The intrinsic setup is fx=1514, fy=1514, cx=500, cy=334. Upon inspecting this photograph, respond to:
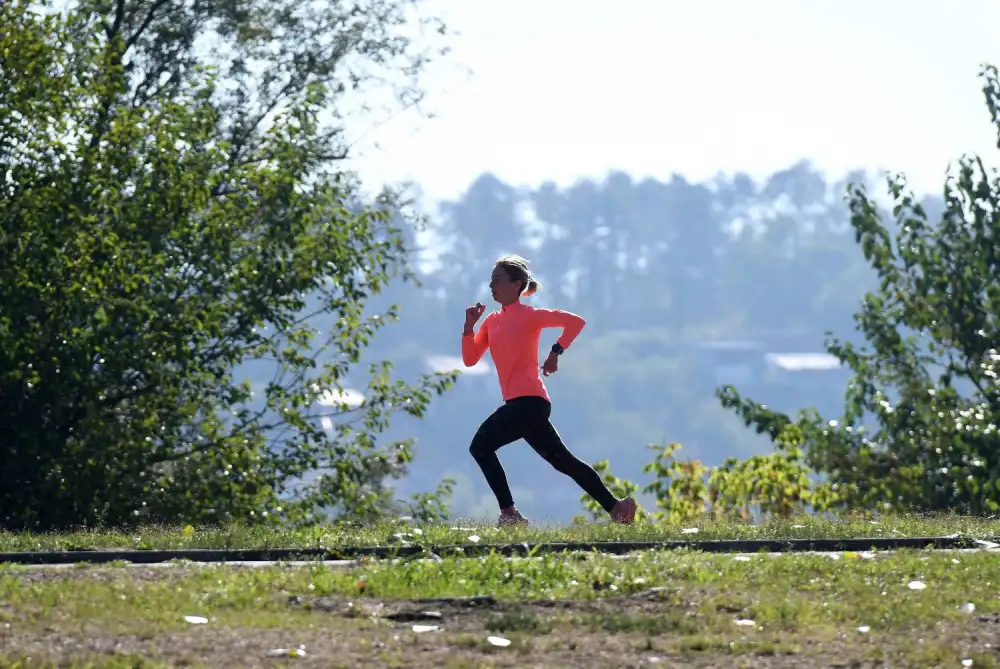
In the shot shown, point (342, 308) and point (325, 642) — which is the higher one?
point (342, 308)

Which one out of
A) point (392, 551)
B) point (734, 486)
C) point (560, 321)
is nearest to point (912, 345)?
point (734, 486)

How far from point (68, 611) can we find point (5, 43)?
12140mm

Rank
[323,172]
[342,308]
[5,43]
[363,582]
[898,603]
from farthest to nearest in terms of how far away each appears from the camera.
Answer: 1. [323,172]
2. [342,308]
3. [5,43]
4. [363,582]
5. [898,603]

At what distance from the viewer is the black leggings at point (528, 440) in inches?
401

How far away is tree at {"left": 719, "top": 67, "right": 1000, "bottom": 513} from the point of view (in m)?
22.2

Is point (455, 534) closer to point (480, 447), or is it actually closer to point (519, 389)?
point (480, 447)

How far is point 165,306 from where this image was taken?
1720cm

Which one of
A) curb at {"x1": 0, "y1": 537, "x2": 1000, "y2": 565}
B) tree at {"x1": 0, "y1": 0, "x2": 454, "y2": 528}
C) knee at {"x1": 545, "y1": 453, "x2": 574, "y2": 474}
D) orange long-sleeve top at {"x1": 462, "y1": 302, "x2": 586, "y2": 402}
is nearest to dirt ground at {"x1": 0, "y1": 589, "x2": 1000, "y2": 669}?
curb at {"x1": 0, "y1": 537, "x2": 1000, "y2": 565}

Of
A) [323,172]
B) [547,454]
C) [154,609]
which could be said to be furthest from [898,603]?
[323,172]

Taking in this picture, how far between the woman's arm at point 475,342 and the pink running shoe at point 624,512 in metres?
1.39

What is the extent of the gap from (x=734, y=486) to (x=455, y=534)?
8.27 metres

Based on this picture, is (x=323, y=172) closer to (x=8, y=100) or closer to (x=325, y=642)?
(x=8, y=100)

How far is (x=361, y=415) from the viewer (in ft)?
69.3

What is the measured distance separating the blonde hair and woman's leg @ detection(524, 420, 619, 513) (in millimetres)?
939
